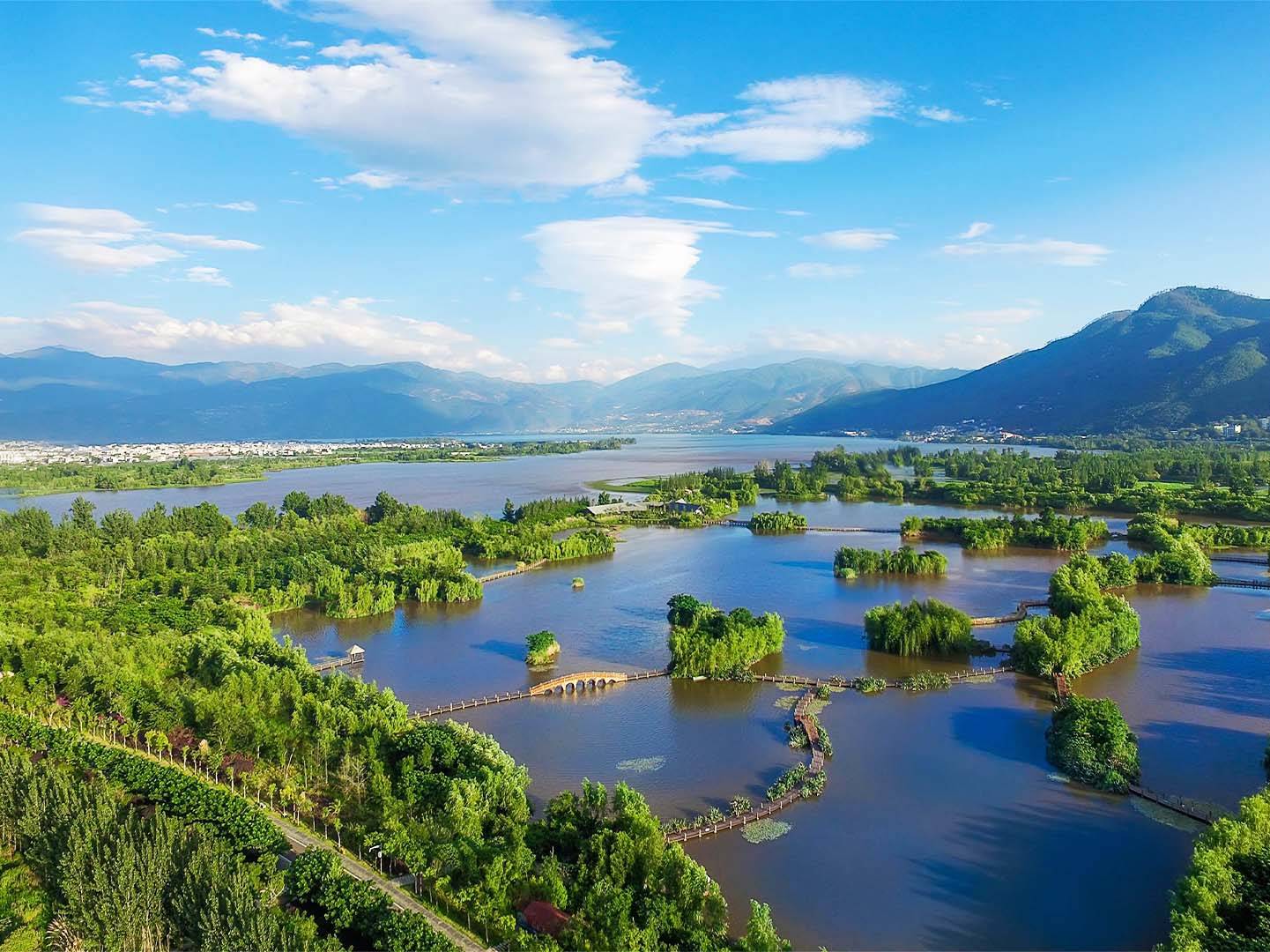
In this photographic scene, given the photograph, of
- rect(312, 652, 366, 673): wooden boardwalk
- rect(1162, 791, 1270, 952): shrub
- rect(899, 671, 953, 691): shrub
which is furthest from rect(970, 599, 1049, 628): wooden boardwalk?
rect(312, 652, 366, 673): wooden boardwalk

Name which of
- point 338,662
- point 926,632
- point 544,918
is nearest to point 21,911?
point 544,918

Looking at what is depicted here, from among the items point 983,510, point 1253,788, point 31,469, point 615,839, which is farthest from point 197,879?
point 31,469

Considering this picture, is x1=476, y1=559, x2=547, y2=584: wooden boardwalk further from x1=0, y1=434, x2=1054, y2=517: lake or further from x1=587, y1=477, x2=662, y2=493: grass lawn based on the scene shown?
x1=587, y1=477, x2=662, y2=493: grass lawn

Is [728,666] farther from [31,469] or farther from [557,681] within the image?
[31,469]

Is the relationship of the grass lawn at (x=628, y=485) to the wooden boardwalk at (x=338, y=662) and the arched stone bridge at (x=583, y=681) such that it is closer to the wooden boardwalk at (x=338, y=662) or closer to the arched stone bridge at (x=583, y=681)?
the wooden boardwalk at (x=338, y=662)

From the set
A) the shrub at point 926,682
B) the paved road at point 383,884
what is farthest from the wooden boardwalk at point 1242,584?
the paved road at point 383,884

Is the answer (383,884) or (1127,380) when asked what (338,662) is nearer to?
(383,884)
